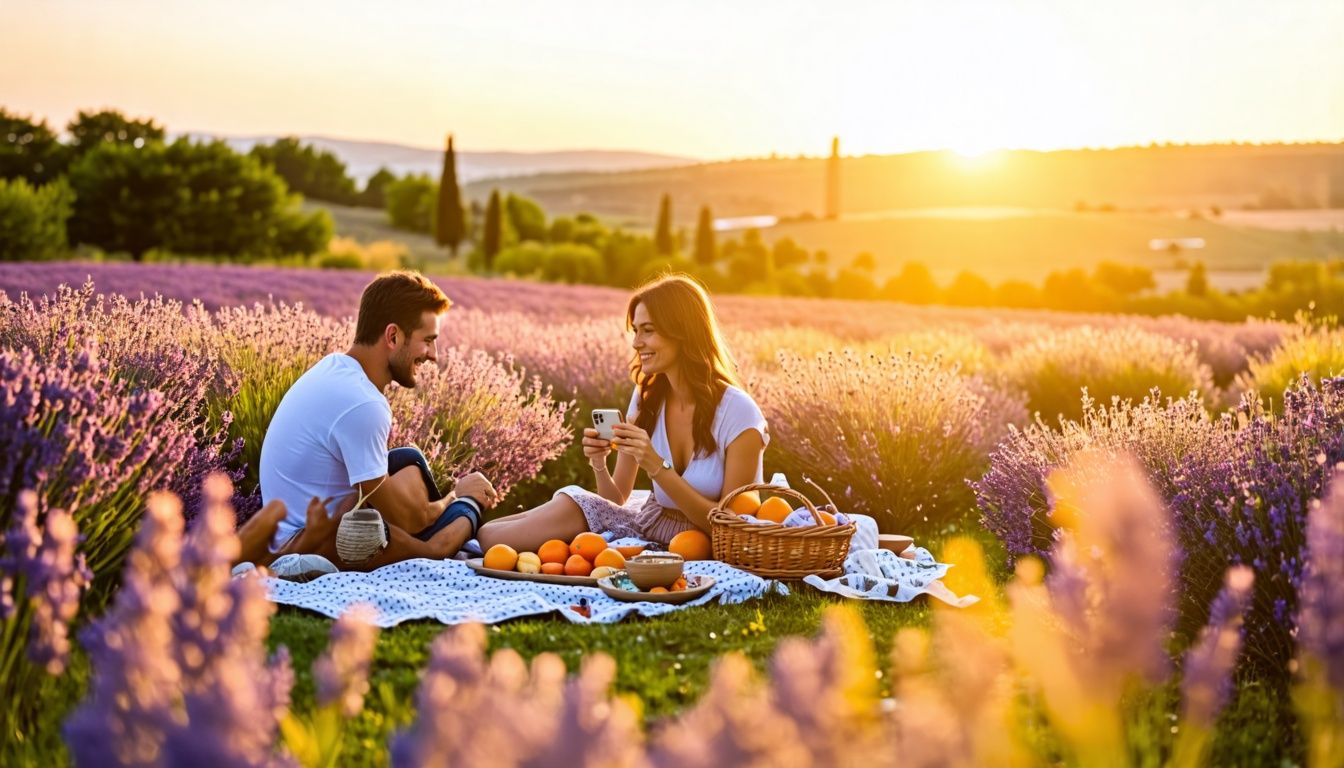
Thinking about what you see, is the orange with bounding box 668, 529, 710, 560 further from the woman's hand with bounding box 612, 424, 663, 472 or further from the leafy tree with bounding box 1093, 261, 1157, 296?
the leafy tree with bounding box 1093, 261, 1157, 296

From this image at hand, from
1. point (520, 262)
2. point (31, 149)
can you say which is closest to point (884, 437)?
point (520, 262)

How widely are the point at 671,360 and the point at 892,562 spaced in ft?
4.39

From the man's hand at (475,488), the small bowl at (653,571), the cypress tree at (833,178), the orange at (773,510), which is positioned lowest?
Result: the small bowl at (653,571)

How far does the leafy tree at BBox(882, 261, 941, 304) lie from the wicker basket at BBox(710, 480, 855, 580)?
28.5m

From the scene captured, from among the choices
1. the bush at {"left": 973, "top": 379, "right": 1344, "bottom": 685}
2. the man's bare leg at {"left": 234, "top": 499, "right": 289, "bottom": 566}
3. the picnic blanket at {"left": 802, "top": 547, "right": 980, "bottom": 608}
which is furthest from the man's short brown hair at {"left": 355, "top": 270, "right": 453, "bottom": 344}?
the bush at {"left": 973, "top": 379, "right": 1344, "bottom": 685}

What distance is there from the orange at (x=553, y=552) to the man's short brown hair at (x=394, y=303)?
1113 millimetres

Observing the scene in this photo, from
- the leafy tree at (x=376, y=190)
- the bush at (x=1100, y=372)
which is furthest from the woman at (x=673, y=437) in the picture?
the leafy tree at (x=376, y=190)

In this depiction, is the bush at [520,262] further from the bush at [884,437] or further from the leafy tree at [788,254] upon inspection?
the bush at [884,437]

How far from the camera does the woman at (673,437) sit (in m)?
5.79

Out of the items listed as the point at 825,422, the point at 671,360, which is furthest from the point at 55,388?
the point at 825,422

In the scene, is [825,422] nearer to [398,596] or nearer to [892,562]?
[892,562]

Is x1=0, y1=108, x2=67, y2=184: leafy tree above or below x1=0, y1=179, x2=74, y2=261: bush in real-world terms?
above

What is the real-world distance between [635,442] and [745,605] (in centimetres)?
87

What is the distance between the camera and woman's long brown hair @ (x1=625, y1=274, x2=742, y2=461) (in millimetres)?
5785
